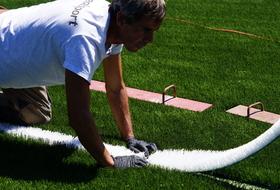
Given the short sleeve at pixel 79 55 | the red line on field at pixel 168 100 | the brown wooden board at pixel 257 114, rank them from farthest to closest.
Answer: the red line on field at pixel 168 100
the brown wooden board at pixel 257 114
the short sleeve at pixel 79 55

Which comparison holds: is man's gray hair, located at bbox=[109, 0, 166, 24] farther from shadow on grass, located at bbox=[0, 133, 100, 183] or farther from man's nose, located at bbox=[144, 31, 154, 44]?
shadow on grass, located at bbox=[0, 133, 100, 183]

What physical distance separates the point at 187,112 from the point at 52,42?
7.29 ft

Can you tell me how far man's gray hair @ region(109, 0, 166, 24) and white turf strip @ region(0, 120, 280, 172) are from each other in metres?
1.16

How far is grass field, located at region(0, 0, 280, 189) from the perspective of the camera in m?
3.74

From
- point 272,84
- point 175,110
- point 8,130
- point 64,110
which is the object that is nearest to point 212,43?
point 272,84

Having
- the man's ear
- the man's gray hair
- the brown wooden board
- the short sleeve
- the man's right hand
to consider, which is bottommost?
the brown wooden board

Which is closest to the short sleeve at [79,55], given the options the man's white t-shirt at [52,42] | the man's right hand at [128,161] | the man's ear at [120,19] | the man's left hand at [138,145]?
the man's white t-shirt at [52,42]

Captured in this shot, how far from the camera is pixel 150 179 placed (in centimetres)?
371

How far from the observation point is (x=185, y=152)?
430 centimetres

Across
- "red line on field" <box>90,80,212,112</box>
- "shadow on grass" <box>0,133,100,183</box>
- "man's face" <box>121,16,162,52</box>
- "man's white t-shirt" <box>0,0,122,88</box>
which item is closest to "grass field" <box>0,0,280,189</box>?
"shadow on grass" <box>0,133,100,183</box>

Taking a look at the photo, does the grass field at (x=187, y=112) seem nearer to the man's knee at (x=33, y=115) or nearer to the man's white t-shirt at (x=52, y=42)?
the man's knee at (x=33, y=115)

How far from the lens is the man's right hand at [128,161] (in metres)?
3.83

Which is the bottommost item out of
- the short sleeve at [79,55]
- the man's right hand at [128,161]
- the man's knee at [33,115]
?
the man's knee at [33,115]

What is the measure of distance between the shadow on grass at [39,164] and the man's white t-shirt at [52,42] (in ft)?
2.05
